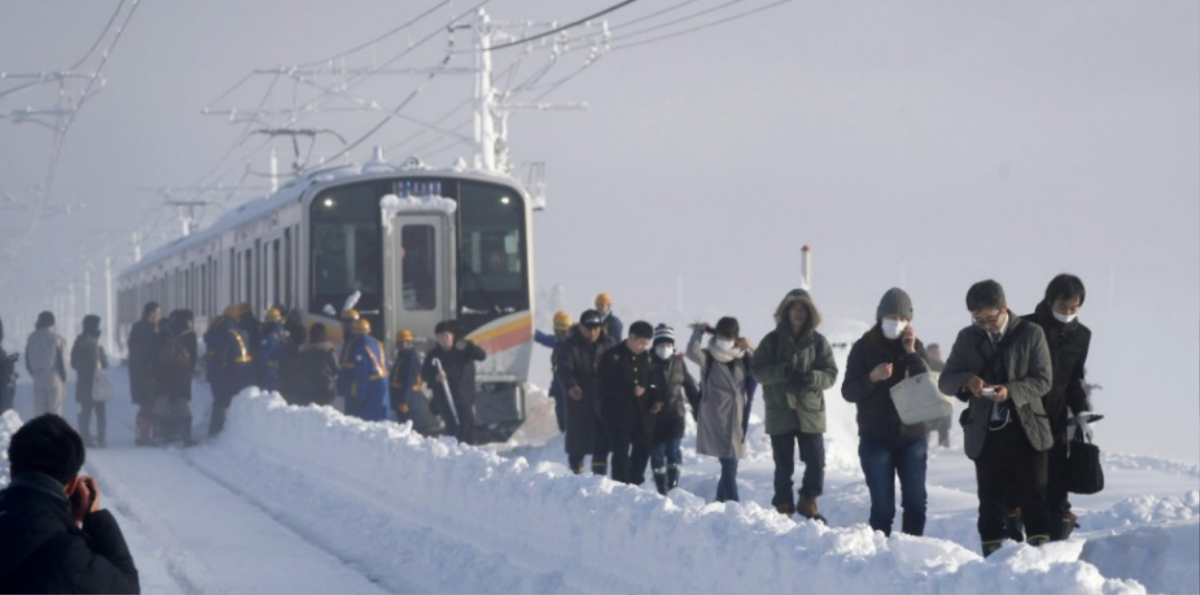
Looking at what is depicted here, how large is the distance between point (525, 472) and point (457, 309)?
9.71 meters

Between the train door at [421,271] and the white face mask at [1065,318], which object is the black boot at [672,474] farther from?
the train door at [421,271]

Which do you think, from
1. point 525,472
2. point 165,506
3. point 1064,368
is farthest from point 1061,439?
point 165,506

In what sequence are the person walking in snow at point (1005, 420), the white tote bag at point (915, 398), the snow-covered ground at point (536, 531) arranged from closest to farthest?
the snow-covered ground at point (536, 531) → the person walking in snow at point (1005, 420) → the white tote bag at point (915, 398)

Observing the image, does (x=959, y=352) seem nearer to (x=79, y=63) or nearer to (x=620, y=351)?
(x=620, y=351)

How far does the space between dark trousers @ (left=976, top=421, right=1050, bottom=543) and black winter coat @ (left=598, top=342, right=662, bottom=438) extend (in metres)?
4.74

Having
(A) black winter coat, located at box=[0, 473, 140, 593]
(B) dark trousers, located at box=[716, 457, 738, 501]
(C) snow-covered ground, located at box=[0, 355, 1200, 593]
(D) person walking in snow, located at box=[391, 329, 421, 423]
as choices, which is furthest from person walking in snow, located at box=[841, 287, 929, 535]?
(D) person walking in snow, located at box=[391, 329, 421, 423]

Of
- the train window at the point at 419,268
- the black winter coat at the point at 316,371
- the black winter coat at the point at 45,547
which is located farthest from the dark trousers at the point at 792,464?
the train window at the point at 419,268

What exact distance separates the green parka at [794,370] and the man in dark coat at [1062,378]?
8.38 ft

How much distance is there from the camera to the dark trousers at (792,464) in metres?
10.7

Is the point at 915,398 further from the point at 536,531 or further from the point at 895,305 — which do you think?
the point at 536,531

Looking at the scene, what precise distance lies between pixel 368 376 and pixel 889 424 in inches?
354

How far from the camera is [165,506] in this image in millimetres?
13695

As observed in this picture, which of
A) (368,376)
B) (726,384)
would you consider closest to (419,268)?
(368,376)

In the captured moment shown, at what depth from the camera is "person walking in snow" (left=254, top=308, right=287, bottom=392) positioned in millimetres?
19641
